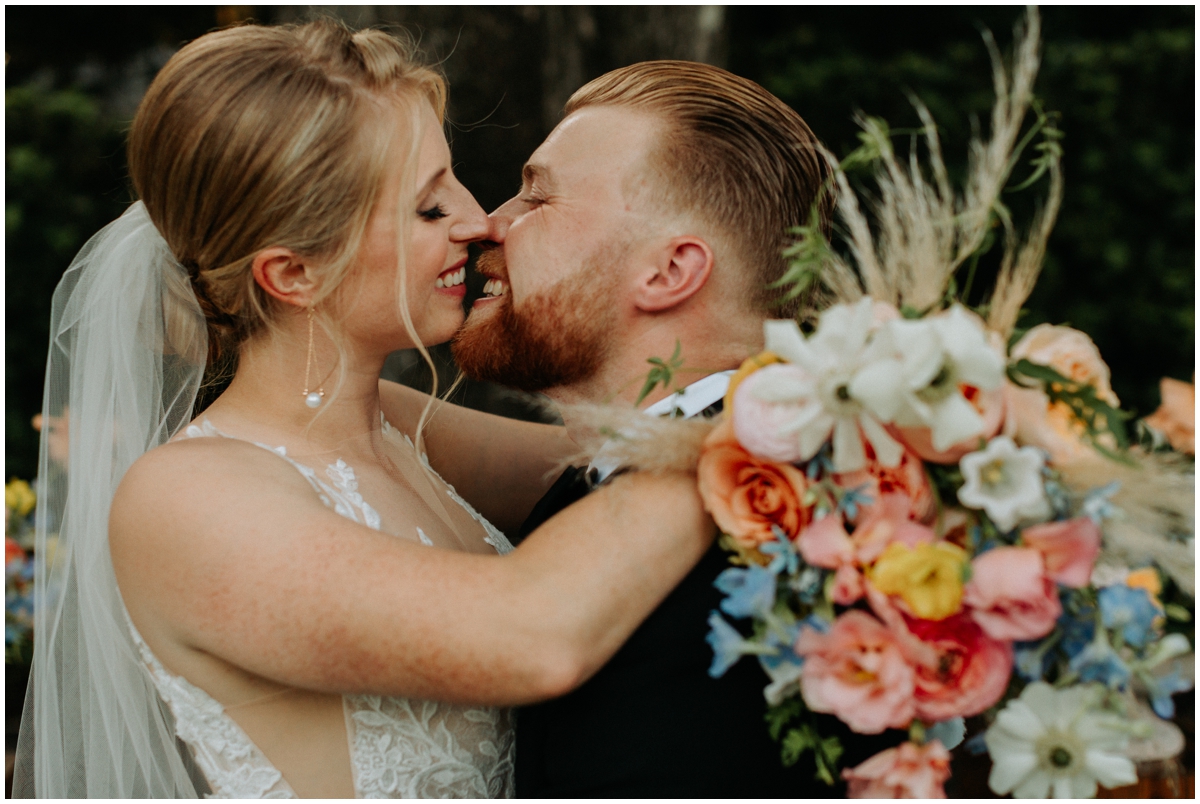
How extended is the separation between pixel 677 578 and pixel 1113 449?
79 cm

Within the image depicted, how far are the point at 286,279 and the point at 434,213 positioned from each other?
393 millimetres

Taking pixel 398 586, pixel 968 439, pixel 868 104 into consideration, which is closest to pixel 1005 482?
pixel 968 439

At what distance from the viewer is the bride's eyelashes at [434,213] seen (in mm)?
2406

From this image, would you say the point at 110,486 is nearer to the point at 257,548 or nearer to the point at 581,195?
the point at 257,548

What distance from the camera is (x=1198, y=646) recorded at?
169cm

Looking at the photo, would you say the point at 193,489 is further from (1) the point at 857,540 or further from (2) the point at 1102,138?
(2) the point at 1102,138

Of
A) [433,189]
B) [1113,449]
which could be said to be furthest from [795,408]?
[433,189]

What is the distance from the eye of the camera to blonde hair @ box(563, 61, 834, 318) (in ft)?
8.50

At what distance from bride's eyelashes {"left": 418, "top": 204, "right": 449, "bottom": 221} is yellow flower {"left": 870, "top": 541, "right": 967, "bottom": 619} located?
1.42 metres

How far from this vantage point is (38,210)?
5.36 meters

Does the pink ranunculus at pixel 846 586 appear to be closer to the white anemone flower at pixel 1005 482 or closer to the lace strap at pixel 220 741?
the white anemone flower at pixel 1005 482

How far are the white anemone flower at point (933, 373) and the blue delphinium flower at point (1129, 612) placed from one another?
1.20 feet

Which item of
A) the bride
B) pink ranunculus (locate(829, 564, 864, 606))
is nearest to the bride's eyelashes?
the bride

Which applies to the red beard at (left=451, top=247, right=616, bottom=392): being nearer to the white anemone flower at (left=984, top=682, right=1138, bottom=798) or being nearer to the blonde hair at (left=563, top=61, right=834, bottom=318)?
the blonde hair at (left=563, top=61, right=834, bottom=318)
